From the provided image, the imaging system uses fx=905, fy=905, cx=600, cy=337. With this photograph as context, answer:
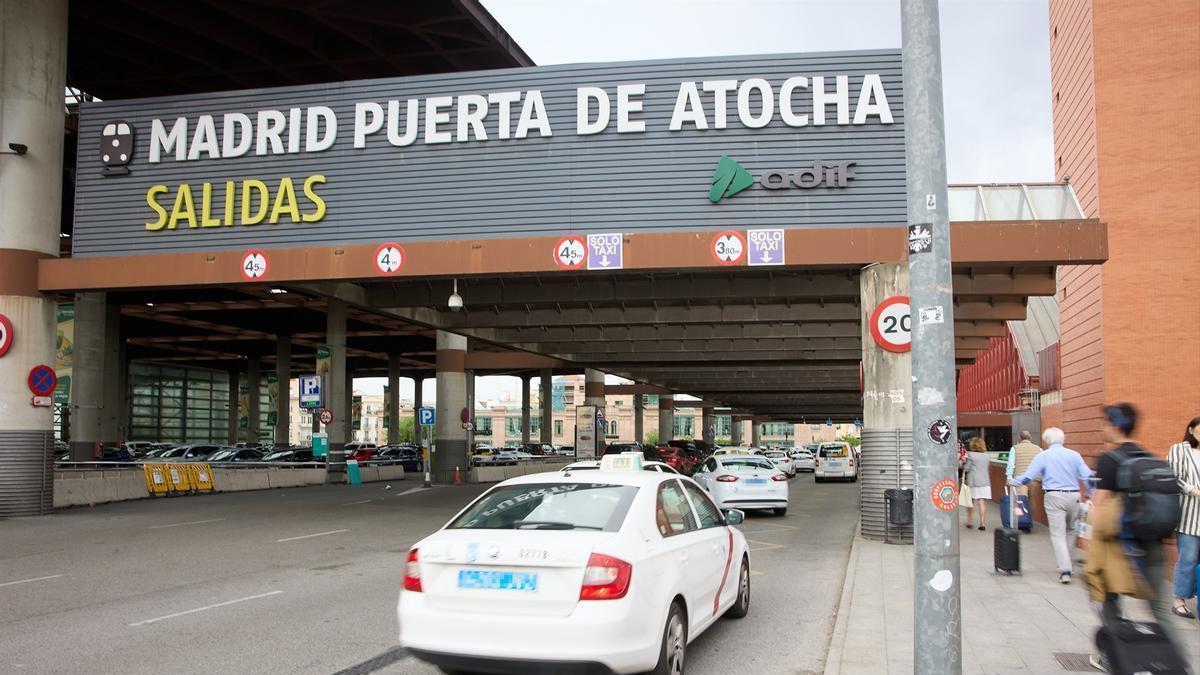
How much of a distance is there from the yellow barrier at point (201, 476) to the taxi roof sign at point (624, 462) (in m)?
22.9

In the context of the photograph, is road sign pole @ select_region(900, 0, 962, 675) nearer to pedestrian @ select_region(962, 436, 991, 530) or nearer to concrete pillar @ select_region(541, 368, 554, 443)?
pedestrian @ select_region(962, 436, 991, 530)

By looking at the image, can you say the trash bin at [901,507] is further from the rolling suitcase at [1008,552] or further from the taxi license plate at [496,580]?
the taxi license plate at [496,580]

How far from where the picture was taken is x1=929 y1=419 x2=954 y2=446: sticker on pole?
17.8 feet

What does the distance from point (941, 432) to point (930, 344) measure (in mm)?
537

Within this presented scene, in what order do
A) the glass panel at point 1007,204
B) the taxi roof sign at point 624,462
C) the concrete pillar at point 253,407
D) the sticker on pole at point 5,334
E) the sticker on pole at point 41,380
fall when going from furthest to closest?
the concrete pillar at point 253,407 → the sticker on pole at point 41,380 → the sticker on pole at point 5,334 → the glass panel at point 1007,204 → the taxi roof sign at point 624,462

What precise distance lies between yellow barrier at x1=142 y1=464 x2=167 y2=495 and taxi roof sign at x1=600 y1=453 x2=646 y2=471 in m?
21.3

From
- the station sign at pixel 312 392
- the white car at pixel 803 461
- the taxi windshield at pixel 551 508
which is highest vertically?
the station sign at pixel 312 392

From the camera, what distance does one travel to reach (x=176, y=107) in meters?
19.5

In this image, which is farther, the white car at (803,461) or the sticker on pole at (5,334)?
the white car at (803,461)

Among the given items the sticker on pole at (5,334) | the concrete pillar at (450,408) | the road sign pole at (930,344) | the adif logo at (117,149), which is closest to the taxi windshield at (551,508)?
the road sign pole at (930,344)

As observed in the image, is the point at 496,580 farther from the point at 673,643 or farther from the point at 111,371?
the point at 111,371

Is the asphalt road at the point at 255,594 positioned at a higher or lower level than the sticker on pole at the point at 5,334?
lower

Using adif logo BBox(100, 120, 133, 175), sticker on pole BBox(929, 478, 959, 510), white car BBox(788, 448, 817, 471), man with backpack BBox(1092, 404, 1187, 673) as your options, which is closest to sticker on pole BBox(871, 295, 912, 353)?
man with backpack BBox(1092, 404, 1187, 673)

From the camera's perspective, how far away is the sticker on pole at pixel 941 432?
5.44 metres
